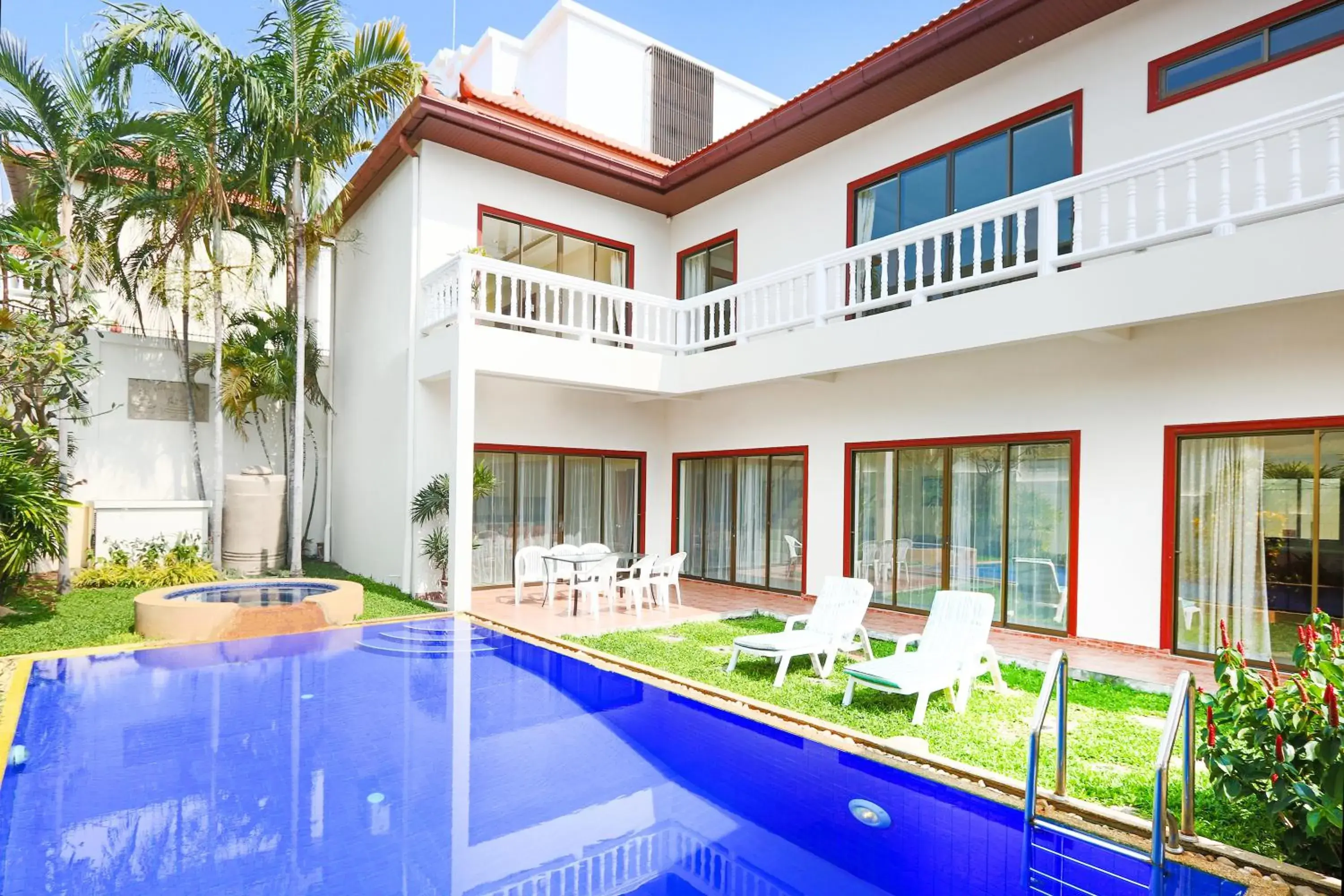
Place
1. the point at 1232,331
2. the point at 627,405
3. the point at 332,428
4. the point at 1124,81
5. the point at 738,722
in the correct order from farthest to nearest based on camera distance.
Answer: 1. the point at 332,428
2. the point at 627,405
3. the point at 1124,81
4. the point at 1232,331
5. the point at 738,722

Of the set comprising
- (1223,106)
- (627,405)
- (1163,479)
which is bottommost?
(1163,479)

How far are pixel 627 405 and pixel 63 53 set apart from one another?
33.1 ft

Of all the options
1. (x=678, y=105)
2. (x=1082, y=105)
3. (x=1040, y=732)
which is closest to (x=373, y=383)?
(x=1082, y=105)

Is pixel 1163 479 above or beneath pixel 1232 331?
beneath

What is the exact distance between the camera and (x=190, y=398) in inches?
574

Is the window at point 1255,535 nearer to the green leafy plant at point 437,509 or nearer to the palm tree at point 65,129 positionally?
the green leafy plant at point 437,509

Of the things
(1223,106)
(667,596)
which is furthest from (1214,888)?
(667,596)

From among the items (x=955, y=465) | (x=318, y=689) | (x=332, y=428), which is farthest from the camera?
(x=332, y=428)

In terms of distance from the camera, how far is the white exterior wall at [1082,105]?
27.1ft

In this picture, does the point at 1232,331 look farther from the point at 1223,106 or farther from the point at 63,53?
the point at 63,53

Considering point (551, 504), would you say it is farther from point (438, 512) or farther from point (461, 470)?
point (461, 470)

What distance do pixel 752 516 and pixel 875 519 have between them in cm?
266

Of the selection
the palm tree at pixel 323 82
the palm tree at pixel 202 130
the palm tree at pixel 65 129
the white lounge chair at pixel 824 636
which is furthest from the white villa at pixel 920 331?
the palm tree at pixel 65 129

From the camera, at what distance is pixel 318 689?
7449mm
